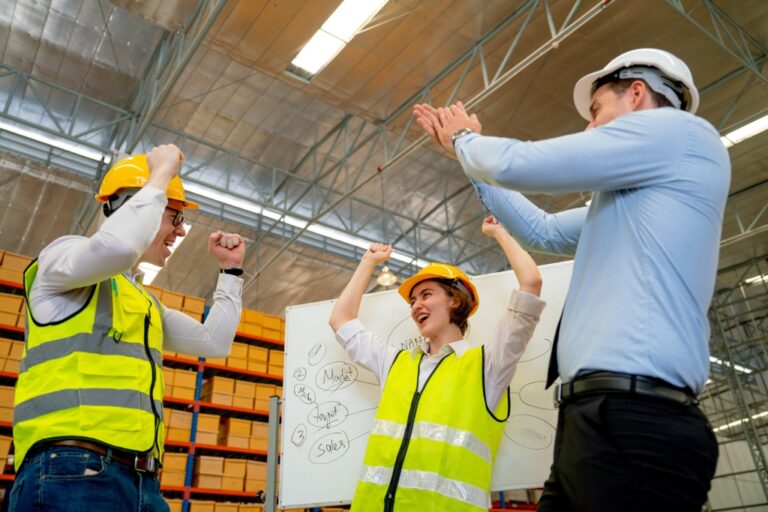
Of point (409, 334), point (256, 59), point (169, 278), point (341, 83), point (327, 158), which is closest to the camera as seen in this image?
point (409, 334)

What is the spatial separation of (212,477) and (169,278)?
25.9 ft

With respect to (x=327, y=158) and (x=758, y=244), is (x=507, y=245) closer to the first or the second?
(x=327, y=158)

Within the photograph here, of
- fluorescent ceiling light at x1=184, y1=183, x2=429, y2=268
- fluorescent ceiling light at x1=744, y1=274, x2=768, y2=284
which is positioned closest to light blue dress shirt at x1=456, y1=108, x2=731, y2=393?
fluorescent ceiling light at x1=184, y1=183, x2=429, y2=268

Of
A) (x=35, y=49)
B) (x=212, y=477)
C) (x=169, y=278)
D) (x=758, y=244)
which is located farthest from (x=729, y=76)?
(x=169, y=278)

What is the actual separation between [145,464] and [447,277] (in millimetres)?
1901

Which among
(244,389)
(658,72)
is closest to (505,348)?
(658,72)

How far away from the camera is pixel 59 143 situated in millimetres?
10680

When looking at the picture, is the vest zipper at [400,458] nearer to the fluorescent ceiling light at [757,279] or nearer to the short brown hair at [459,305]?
the short brown hair at [459,305]

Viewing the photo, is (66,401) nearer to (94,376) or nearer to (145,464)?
(94,376)

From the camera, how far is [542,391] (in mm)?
3209

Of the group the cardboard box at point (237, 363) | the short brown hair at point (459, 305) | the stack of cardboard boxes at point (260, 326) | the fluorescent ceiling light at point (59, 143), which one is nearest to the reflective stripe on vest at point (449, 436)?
the short brown hair at point (459, 305)

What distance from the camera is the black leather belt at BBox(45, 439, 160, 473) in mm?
1739

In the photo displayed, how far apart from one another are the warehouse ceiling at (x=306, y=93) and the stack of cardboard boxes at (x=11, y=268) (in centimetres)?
186

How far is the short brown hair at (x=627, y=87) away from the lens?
1797 millimetres
